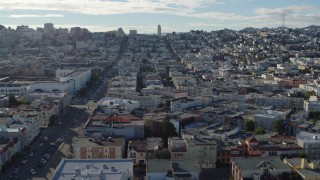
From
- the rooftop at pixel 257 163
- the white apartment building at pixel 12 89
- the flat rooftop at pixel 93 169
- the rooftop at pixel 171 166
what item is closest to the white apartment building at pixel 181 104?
the rooftop at pixel 257 163

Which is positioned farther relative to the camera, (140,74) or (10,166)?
(140,74)

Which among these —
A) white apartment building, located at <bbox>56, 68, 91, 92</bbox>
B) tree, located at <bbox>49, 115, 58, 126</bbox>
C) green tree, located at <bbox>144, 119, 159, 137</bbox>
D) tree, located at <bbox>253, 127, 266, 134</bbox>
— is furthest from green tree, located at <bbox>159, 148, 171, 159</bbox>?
white apartment building, located at <bbox>56, 68, 91, 92</bbox>

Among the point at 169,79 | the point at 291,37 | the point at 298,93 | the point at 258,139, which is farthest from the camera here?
the point at 291,37

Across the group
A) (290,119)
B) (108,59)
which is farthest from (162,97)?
(108,59)

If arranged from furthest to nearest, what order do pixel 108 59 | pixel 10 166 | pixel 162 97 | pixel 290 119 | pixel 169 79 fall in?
1. pixel 108 59
2. pixel 169 79
3. pixel 162 97
4. pixel 290 119
5. pixel 10 166

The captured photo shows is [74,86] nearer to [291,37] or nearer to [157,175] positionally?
[157,175]

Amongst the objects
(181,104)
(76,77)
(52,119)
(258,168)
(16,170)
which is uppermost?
(76,77)

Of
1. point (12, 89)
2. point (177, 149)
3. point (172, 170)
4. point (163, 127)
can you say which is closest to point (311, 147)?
point (177, 149)

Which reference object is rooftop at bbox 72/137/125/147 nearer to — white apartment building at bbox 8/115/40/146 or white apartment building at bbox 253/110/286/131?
white apartment building at bbox 8/115/40/146

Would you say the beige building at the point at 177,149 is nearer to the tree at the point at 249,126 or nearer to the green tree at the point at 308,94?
the tree at the point at 249,126

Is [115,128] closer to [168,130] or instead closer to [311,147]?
[168,130]

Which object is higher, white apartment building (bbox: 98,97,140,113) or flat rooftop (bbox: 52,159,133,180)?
flat rooftop (bbox: 52,159,133,180)
